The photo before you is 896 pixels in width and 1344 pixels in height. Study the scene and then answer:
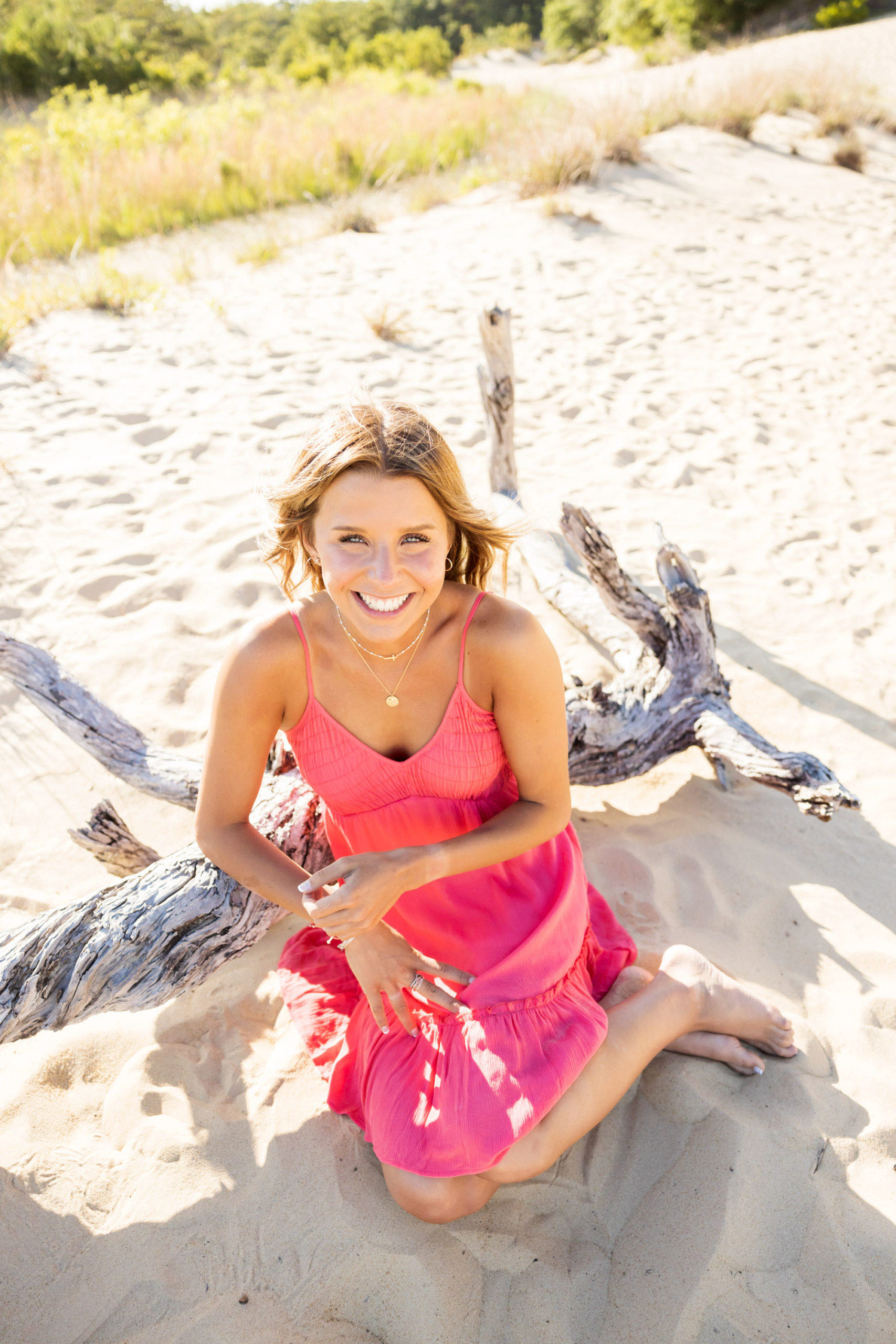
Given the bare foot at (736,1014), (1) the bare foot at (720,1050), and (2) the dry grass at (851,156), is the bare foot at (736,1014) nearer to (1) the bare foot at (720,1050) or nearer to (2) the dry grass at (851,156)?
(1) the bare foot at (720,1050)

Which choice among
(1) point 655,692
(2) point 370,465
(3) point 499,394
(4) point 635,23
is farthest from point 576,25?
(2) point 370,465

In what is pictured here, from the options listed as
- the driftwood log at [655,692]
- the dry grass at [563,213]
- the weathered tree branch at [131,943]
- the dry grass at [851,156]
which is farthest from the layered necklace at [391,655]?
the dry grass at [851,156]

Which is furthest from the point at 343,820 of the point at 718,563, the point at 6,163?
the point at 6,163

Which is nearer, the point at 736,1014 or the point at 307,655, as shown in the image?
the point at 307,655

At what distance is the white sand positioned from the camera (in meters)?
1.60

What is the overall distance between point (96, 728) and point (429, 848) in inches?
48.7

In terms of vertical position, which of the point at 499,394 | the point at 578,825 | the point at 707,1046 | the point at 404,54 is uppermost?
the point at 404,54

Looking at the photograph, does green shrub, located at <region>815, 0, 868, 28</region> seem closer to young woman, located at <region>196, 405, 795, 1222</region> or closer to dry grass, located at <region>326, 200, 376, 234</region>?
dry grass, located at <region>326, 200, 376, 234</region>

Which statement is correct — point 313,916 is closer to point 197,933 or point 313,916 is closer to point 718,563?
point 197,933

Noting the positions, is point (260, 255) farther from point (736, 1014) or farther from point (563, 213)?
point (736, 1014)

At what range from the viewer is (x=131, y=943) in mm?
1856

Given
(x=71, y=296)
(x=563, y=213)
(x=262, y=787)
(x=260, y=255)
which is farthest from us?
(x=563, y=213)

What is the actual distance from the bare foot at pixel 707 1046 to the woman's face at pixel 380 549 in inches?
40.2

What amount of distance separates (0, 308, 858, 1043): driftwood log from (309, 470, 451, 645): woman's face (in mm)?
592
